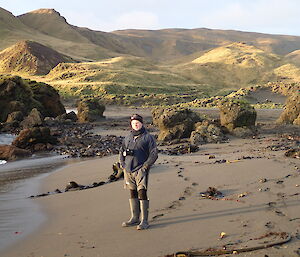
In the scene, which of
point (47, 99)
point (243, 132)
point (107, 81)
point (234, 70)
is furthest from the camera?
point (234, 70)

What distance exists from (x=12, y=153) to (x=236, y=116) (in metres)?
10.9

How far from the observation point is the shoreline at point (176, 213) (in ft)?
17.5

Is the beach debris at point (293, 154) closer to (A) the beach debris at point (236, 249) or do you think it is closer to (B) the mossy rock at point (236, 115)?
(A) the beach debris at point (236, 249)

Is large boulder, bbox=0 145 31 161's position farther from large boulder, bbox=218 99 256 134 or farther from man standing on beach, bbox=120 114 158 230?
man standing on beach, bbox=120 114 158 230

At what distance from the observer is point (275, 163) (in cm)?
1002

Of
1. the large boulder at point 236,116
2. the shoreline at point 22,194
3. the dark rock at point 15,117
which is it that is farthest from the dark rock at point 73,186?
the dark rock at point 15,117

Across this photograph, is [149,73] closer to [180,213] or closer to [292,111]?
[292,111]

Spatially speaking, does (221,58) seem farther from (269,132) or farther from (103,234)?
(103,234)

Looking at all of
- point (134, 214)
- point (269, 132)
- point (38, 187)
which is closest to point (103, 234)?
point (134, 214)

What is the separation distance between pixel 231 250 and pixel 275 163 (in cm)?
576

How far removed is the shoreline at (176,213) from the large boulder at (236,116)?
30.3 ft

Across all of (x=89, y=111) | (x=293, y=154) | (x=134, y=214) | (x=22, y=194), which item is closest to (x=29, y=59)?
(x=89, y=111)

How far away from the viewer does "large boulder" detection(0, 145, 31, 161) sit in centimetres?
1611

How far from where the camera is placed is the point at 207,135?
693 inches
